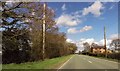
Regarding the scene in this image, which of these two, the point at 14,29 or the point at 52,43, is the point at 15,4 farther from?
the point at 52,43

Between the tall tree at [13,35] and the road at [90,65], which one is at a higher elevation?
the tall tree at [13,35]

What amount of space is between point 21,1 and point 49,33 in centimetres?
3254

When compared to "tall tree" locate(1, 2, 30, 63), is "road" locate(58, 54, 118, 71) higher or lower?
lower

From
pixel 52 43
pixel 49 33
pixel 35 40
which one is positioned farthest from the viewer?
pixel 52 43

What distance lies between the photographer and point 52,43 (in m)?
54.3

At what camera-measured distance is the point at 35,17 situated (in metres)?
21.8

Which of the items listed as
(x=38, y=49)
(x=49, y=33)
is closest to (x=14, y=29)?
(x=38, y=49)

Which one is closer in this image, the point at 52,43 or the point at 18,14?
the point at 18,14

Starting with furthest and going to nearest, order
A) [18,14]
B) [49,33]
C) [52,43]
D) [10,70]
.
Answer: [52,43] < [49,33] < [18,14] < [10,70]

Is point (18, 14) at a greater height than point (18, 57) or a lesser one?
greater

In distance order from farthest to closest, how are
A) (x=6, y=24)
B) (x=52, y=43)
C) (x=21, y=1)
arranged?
(x=52, y=43) < (x=6, y=24) < (x=21, y=1)

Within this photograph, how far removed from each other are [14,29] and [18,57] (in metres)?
12.5

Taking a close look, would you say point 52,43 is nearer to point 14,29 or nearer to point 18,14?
point 14,29

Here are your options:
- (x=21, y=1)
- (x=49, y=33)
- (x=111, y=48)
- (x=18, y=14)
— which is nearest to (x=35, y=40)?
(x=49, y=33)
